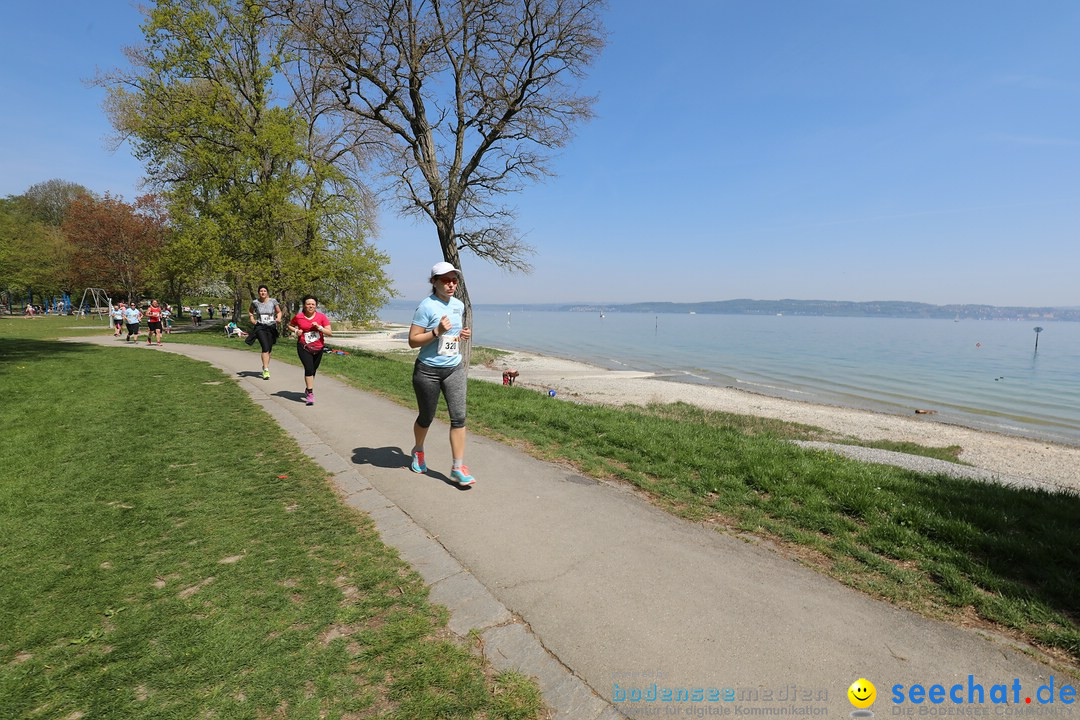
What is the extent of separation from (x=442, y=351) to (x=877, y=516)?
432cm

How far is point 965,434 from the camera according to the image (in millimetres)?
16094

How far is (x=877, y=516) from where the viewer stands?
4.19 m

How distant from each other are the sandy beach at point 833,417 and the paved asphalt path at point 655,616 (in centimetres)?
992

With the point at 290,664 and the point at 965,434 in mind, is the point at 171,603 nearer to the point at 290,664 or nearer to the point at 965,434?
the point at 290,664

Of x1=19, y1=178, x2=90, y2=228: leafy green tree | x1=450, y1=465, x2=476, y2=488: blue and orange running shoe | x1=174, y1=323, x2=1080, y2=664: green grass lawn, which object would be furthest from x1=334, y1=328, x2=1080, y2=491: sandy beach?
x1=19, y1=178, x2=90, y2=228: leafy green tree

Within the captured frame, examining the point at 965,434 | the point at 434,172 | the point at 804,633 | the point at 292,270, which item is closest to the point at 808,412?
the point at 965,434

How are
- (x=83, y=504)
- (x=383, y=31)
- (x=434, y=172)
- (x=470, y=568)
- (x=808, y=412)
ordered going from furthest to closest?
1. (x=808, y=412)
2. (x=434, y=172)
3. (x=383, y=31)
4. (x=83, y=504)
5. (x=470, y=568)

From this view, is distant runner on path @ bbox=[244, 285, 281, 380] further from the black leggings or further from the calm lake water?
the calm lake water

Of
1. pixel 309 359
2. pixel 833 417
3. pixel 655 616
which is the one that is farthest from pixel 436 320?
pixel 833 417

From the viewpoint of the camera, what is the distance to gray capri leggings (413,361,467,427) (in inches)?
190

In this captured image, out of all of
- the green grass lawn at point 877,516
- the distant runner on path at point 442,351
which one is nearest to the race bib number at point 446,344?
the distant runner on path at point 442,351

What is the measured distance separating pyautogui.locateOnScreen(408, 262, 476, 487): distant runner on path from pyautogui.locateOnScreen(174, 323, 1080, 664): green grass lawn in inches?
65.5

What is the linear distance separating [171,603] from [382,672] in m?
1.55

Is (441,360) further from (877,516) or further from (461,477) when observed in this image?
(877,516)
